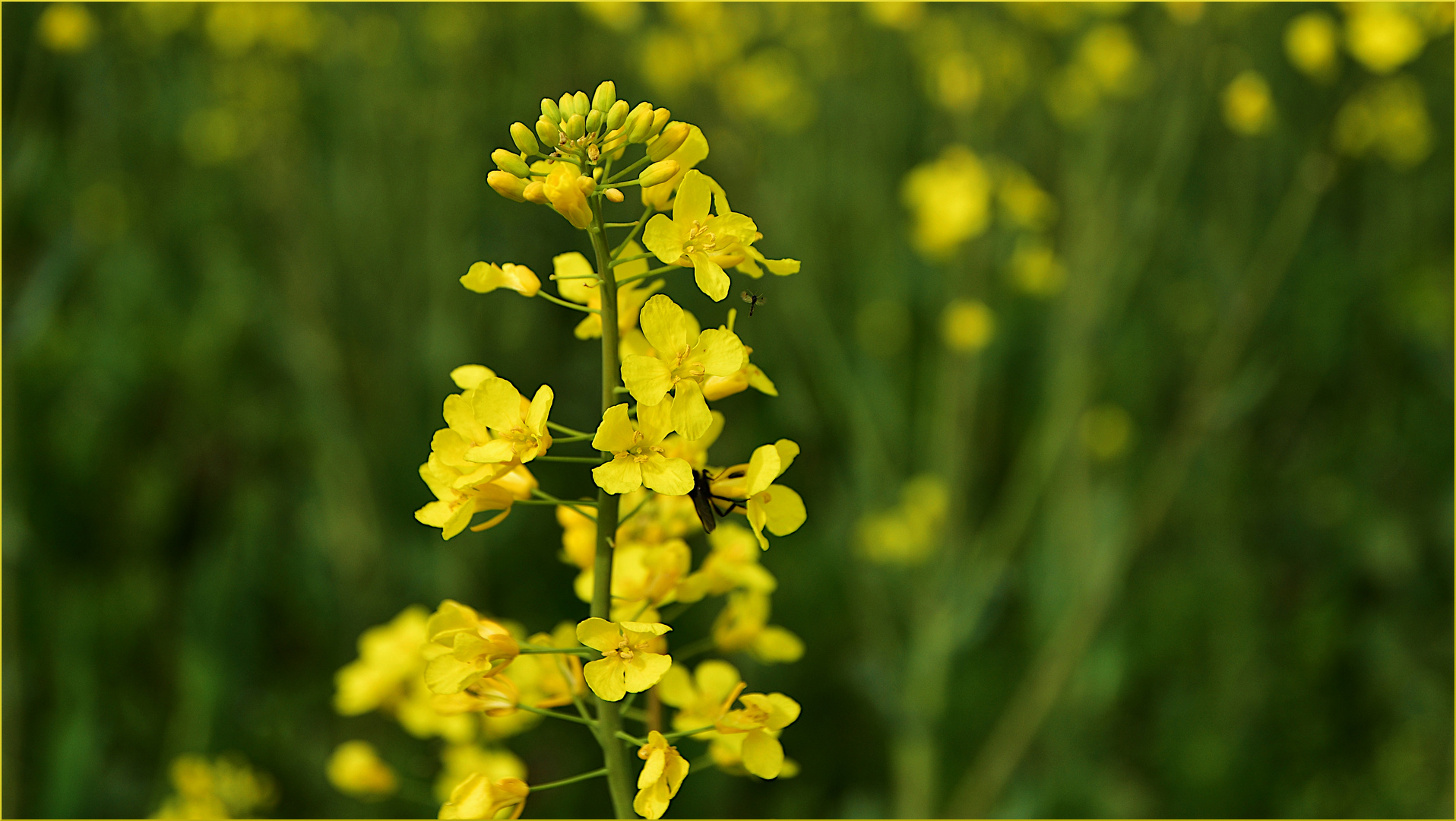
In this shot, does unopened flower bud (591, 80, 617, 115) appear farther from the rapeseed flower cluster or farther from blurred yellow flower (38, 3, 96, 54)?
blurred yellow flower (38, 3, 96, 54)

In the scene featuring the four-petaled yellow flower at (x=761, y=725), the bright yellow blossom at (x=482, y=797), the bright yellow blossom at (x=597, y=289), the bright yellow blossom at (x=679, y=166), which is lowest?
the bright yellow blossom at (x=482, y=797)

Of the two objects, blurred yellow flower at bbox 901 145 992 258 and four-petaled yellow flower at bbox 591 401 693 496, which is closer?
four-petaled yellow flower at bbox 591 401 693 496

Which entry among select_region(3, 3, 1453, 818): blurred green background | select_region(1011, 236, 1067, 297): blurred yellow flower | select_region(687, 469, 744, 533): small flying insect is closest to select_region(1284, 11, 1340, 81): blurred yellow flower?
select_region(3, 3, 1453, 818): blurred green background

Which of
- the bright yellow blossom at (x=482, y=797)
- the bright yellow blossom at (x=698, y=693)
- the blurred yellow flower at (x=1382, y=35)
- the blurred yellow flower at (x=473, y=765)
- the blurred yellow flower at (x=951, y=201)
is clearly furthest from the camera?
the blurred yellow flower at (x=951, y=201)

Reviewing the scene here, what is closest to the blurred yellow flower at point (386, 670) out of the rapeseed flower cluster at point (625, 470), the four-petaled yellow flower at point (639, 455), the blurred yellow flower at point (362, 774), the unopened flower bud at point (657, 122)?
the blurred yellow flower at point (362, 774)

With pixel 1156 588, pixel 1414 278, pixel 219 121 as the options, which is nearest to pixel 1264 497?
pixel 1156 588

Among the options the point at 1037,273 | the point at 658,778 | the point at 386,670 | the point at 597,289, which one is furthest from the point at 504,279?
the point at 1037,273

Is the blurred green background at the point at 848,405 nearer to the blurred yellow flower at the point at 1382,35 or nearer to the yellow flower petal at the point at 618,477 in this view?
the blurred yellow flower at the point at 1382,35
